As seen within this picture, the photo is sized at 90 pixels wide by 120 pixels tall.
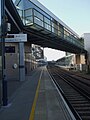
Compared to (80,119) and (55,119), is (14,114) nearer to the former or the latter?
(55,119)

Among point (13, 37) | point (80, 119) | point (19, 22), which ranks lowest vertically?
point (80, 119)

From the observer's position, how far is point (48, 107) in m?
11.6

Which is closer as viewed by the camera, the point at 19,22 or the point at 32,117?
the point at 32,117

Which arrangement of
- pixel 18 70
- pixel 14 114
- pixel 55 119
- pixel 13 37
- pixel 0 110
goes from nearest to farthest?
pixel 55 119 → pixel 14 114 → pixel 0 110 → pixel 13 37 → pixel 18 70

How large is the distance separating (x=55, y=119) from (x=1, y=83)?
3.59 metres

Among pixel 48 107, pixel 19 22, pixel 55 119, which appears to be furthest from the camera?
pixel 19 22

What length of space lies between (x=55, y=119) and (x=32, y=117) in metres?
0.79

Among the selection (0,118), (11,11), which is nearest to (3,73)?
(0,118)

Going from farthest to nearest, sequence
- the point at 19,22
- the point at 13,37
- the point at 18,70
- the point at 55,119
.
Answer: the point at 18,70 < the point at 19,22 < the point at 13,37 < the point at 55,119

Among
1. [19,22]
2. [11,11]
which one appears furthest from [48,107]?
[19,22]

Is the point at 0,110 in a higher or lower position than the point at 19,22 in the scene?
lower

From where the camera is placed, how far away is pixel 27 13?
3067 cm

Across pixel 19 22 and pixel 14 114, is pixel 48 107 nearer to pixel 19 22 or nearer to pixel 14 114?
pixel 14 114

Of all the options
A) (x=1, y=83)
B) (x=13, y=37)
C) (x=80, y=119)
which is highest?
(x=13, y=37)
